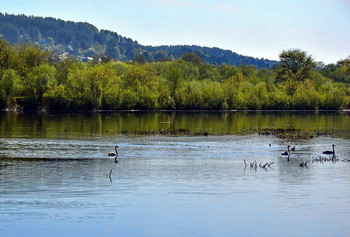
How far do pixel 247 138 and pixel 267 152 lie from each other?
15.4 metres

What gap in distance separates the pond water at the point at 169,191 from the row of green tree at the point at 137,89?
9095 centimetres

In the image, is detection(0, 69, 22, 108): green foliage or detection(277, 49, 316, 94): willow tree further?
detection(277, 49, 316, 94): willow tree

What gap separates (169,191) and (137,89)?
130 meters

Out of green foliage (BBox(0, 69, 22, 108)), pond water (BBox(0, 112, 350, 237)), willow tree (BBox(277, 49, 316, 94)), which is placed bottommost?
pond water (BBox(0, 112, 350, 237))

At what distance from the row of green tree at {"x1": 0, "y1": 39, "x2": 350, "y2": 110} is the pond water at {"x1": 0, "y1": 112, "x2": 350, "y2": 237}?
90.9 meters

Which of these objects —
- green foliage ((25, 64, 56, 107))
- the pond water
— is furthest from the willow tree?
the pond water

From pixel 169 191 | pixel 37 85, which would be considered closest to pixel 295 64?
pixel 37 85

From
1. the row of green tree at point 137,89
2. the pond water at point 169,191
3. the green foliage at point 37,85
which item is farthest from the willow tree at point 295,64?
the pond water at point 169,191

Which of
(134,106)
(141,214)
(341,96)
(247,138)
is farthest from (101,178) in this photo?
(341,96)

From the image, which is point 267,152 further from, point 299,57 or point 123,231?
point 299,57

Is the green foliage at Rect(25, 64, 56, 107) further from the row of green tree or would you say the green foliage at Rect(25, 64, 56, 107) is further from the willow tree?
the willow tree

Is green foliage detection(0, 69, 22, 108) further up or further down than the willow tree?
further down

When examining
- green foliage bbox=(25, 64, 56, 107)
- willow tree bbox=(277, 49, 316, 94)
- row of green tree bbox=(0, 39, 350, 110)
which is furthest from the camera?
willow tree bbox=(277, 49, 316, 94)

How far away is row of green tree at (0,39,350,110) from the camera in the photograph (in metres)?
152
